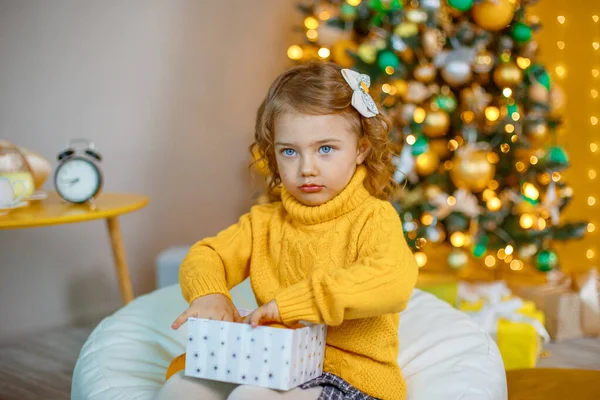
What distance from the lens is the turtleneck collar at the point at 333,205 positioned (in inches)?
55.5

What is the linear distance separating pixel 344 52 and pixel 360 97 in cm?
145

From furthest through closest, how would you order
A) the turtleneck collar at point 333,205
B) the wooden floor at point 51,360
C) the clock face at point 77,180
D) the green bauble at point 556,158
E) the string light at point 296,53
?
the string light at point 296,53
the green bauble at point 556,158
the wooden floor at point 51,360
the clock face at point 77,180
the turtleneck collar at point 333,205

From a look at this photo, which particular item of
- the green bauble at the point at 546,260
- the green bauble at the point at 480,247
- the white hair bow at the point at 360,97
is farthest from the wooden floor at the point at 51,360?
the white hair bow at the point at 360,97

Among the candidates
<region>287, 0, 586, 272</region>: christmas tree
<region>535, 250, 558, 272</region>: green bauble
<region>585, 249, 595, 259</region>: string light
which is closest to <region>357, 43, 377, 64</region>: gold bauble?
<region>287, 0, 586, 272</region>: christmas tree

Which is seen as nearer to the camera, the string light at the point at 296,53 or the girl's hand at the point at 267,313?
the girl's hand at the point at 267,313

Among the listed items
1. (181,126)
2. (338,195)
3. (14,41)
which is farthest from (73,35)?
(338,195)

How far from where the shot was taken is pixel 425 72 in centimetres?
271

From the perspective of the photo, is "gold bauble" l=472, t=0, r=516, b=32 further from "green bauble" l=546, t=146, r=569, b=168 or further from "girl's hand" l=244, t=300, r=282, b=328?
"girl's hand" l=244, t=300, r=282, b=328

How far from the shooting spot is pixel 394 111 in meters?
2.74

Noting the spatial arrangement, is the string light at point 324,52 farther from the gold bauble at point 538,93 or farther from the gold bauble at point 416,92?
the gold bauble at point 538,93

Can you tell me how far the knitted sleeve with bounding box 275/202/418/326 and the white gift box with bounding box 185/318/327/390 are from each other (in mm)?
43

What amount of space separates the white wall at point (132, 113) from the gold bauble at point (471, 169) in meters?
1.05

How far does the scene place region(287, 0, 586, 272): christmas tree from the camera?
2.71 meters

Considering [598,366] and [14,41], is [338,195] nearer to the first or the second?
[598,366]
